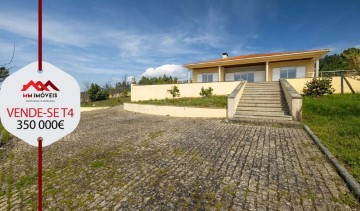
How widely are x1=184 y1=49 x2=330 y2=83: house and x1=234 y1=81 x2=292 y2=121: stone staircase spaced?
5.45 meters

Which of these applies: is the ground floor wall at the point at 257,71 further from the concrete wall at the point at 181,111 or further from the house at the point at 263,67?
the concrete wall at the point at 181,111

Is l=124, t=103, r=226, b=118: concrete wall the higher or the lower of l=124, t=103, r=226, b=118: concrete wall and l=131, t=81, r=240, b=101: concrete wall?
the lower

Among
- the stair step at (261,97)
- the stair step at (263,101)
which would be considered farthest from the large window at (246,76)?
the stair step at (263,101)

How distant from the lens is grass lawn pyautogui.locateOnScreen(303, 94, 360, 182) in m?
4.71

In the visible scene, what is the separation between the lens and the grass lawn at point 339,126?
185 inches

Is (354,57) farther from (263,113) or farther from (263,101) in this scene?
(263,113)

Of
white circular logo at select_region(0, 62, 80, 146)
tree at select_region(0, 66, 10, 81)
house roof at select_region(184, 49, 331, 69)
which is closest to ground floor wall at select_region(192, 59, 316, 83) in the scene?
house roof at select_region(184, 49, 331, 69)

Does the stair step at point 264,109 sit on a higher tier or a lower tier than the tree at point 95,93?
lower

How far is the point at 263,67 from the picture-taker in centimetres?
2095

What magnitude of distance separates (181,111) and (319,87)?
32.2 ft

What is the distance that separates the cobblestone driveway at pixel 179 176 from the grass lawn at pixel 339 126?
51 cm

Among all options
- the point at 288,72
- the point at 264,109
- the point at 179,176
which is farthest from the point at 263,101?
the point at 288,72

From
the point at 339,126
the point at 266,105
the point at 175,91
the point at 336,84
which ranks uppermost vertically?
the point at 336,84

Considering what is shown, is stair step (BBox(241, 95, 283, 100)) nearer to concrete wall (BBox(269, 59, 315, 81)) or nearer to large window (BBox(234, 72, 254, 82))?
concrete wall (BBox(269, 59, 315, 81))
